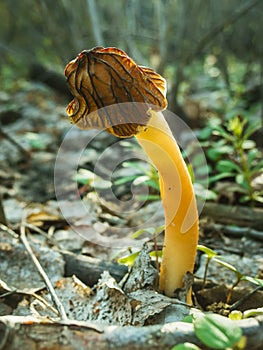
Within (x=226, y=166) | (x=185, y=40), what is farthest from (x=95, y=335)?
(x=185, y=40)

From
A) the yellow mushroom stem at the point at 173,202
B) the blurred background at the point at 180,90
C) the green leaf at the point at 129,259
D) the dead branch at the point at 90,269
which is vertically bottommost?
the dead branch at the point at 90,269

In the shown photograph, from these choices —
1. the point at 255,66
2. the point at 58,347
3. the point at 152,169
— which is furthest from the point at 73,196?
the point at 255,66

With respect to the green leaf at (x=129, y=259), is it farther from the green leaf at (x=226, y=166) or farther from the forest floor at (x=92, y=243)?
the green leaf at (x=226, y=166)

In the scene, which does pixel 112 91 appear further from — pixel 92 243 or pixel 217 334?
pixel 92 243

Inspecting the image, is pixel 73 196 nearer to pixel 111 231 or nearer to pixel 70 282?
pixel 111 231

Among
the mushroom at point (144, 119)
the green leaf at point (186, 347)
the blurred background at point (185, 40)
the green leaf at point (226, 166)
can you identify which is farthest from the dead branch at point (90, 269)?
the blurred background at point (185, 40)

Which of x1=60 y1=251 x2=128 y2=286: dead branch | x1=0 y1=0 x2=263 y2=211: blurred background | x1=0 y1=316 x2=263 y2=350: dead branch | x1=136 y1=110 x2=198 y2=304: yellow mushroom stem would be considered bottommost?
x1=0 y1=316 x2=263 y2=350: dead branch

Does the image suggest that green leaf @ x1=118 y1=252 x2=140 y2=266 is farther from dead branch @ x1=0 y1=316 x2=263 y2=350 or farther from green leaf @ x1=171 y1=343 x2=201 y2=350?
green leaf @ x1=171 y1=343 x2=201 y2=350

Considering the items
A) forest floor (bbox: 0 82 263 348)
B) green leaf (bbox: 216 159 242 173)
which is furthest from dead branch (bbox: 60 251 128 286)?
green leaf (bbox: 216 159 242 173)
